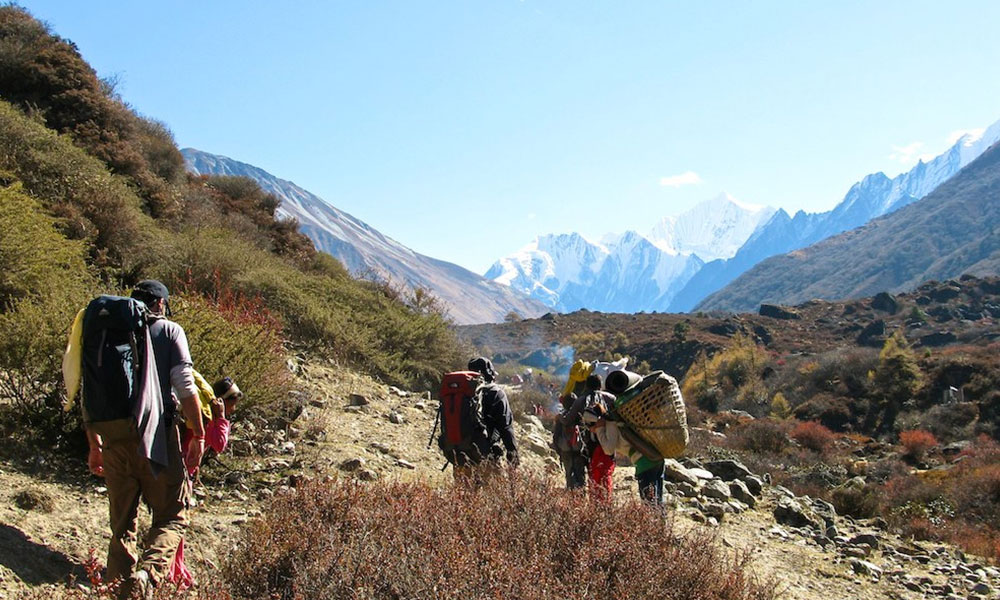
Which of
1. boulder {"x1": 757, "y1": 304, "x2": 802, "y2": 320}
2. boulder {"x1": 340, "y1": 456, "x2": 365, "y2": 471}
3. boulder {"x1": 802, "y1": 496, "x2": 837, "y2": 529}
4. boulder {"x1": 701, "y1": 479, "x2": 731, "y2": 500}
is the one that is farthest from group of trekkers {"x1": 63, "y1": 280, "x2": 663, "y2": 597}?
boulder {"x1": 757, "y1": 304, "x2": 802, "y2": 320}

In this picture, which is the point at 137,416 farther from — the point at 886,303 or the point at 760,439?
the point at 886,303

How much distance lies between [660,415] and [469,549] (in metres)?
2.31

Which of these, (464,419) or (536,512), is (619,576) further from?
(464,419)

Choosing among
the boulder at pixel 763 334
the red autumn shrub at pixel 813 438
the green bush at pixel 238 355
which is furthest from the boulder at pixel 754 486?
the boulder at pixel 763 334

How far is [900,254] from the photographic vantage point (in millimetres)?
128250

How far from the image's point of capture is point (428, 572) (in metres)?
2.60

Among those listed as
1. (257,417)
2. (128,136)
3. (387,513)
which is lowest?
(257,417)

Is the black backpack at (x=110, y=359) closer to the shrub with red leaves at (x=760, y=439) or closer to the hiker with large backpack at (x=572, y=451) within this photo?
the hiker with large backpack at (x=572, y=451)

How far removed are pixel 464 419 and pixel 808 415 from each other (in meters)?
24.4

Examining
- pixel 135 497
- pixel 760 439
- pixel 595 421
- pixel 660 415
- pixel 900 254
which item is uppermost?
pixel 900 254

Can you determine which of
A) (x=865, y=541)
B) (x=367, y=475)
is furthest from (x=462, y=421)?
(x=865, y=541)

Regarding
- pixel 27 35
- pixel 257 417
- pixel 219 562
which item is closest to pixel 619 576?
pixel 219 562

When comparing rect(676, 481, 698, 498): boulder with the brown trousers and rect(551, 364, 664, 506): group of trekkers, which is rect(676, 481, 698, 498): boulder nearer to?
rect(551, 364, 664, 506): group of trekkers

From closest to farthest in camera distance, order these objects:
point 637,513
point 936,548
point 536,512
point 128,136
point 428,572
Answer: point 428,572 < point 536,512 < point 637,513 < point 936,548 < point 128,136
